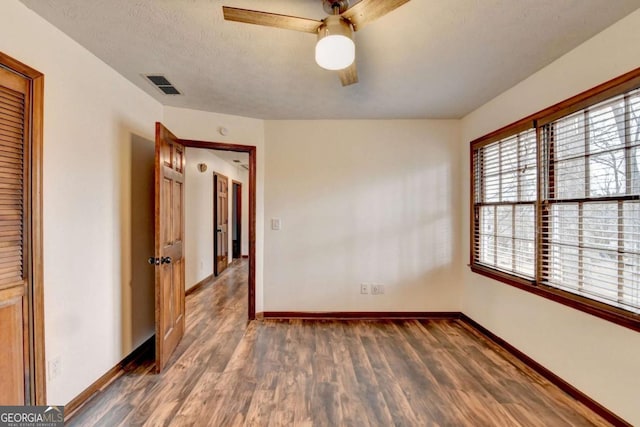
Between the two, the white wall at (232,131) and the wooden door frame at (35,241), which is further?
the white wall at (232,131)

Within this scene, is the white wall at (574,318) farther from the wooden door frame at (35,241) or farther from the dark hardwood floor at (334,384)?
the wooden door frame at (35,241)

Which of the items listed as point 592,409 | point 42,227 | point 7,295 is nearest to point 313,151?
point 42,227

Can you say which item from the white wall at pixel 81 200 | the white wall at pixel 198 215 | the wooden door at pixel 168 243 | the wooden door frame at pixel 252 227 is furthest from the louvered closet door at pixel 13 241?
the white wall at pixel 198 215

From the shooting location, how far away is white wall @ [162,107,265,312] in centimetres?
310

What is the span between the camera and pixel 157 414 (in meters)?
1.83

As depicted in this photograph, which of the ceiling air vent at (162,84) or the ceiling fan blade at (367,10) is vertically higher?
the ceiling air vent at (162,84)

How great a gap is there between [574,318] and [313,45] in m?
2.61

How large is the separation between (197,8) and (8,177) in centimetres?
132

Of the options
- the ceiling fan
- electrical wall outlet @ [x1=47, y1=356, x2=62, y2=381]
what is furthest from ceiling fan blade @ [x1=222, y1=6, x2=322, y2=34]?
electrical wall outlet @ [x1=47, y1=356, x2=62, y2=381]

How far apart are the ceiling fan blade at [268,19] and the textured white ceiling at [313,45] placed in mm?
208

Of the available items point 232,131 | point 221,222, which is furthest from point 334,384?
point 221,222

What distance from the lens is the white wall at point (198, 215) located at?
444cm

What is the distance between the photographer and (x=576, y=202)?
200cm

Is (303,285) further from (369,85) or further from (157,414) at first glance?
(369,85)
